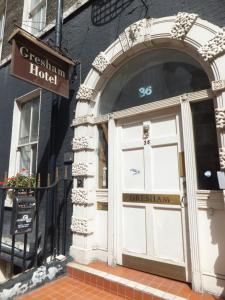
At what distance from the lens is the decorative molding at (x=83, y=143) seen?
173 inches

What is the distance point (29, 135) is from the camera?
6.16m

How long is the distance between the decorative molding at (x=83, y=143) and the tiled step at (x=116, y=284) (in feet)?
6.61

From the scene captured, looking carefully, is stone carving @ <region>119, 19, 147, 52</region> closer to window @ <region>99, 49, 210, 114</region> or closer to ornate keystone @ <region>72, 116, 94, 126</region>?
window @ <region>99, 49, 210, 114</region>

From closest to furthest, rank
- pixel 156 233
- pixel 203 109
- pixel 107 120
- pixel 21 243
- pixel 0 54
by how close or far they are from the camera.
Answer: pixel 203 109, pixel 156 233, pixel 107 120, pixel 21 243, pixel 0 54

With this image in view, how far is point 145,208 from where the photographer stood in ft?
12.5

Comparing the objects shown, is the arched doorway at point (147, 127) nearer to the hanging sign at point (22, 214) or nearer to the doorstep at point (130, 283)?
the doorstep at point (130, 283)

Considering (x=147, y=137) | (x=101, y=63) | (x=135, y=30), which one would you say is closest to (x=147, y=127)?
(x=147, y=137)

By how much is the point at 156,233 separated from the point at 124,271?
784 mm

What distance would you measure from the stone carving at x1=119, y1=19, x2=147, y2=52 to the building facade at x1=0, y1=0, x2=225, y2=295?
0.06 ft

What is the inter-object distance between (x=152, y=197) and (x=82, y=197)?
130 centimetres

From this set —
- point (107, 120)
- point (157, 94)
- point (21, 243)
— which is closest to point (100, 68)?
point (107, 120)

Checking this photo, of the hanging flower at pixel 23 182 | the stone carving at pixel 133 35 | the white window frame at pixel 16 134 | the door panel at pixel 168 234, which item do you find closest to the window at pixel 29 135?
the white window frame at pixel 16 134

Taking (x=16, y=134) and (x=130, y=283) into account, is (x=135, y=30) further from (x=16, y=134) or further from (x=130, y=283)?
(x=16, y=134)

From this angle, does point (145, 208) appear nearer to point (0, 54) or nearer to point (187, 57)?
point (187, 57)
